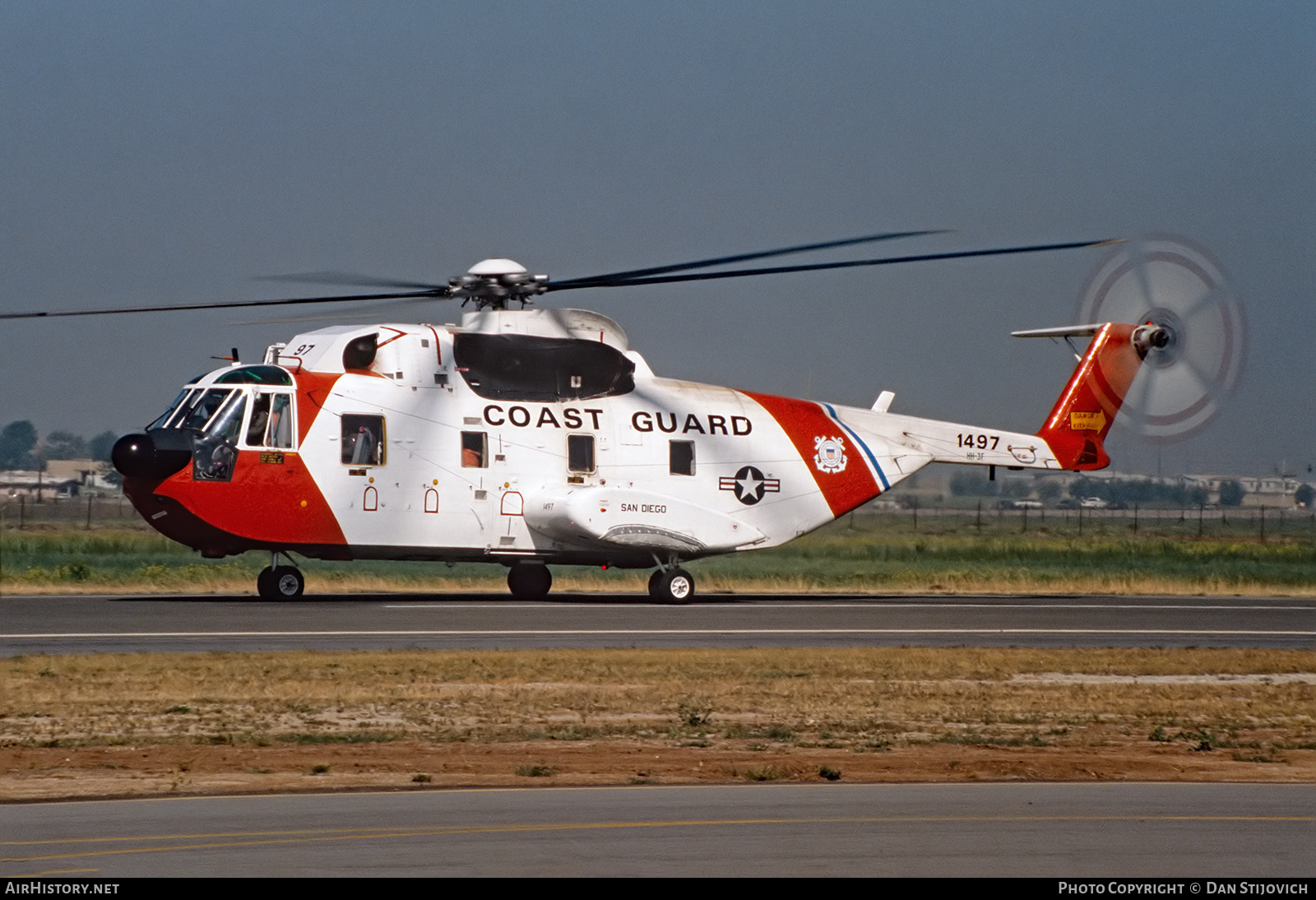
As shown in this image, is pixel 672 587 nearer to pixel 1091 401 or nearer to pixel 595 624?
pixel 595 624

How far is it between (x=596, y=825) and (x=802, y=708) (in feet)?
22.4

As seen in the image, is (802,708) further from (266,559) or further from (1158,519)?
(1158,519)

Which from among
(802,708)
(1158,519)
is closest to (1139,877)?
(802,708)

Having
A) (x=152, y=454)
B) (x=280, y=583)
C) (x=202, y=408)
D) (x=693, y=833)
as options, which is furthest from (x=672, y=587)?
(x=693, y=833)

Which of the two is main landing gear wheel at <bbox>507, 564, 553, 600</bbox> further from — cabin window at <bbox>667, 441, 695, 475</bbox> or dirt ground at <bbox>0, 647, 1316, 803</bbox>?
dirt ground at <bbox>0, 647, 1316, 803</bbox>

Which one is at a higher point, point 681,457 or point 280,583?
point 681,457

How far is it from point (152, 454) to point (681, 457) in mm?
9461

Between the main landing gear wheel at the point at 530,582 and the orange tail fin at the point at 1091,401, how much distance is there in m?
10.8

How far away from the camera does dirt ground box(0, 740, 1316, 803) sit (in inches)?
452

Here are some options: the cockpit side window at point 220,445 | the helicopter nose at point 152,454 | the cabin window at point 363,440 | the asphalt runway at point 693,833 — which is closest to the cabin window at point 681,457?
the cabin window at point 363,440

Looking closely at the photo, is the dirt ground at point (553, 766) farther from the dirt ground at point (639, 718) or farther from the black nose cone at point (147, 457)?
the black nose cone at point (147, 457)

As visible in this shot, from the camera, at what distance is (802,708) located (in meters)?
16.2

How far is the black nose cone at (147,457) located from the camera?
25453 millimetres

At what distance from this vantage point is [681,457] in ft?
98.7
